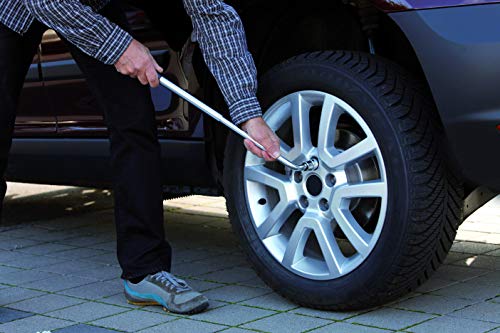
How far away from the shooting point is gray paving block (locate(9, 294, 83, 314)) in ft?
11.3

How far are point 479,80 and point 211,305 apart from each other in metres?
1.20

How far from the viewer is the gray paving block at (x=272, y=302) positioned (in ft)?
11.1

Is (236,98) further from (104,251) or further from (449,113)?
(104,251)

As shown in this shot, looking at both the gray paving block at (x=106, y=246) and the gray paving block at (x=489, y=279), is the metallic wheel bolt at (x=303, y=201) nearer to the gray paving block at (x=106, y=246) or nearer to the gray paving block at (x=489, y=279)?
the gray paving block at (x=489, y=279)

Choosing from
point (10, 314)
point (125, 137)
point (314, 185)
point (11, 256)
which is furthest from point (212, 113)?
point (11, 256)

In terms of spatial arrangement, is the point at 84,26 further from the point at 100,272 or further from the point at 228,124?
the point at 100,272

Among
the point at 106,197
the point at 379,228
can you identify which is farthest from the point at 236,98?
the point at 106,197

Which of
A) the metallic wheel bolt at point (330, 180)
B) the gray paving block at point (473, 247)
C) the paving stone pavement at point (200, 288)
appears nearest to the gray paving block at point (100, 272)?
the paving stone pavement at point (200, 288)

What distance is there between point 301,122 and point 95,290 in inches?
40.2

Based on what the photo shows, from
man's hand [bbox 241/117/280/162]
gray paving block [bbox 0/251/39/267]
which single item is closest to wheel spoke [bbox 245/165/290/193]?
man's hand [bbox 241/117/280/162]

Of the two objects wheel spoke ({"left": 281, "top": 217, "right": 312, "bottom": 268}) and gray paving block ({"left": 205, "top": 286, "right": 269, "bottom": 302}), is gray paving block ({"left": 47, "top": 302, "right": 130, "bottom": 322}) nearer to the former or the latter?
gray paving block ({"left": 205, "top": 286, "right": 269, "bottom": 302})

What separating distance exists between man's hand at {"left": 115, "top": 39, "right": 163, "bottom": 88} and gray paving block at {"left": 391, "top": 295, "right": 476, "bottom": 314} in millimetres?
1099

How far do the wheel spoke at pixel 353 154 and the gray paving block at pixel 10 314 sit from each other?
1131 mm

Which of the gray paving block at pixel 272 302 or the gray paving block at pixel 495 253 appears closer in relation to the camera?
the gray paving block at pixel 272 302
